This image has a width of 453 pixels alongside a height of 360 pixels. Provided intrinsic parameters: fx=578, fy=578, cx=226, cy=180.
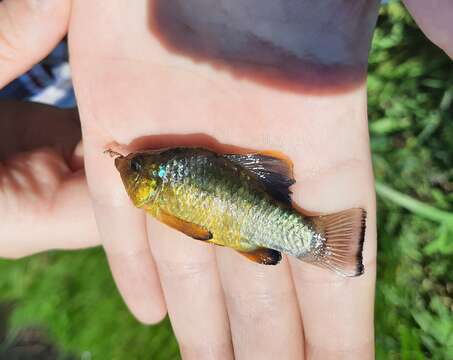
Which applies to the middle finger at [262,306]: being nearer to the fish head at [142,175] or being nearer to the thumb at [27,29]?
the fish head at [142,175]

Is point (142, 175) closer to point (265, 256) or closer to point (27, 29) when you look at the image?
point (265, 256)

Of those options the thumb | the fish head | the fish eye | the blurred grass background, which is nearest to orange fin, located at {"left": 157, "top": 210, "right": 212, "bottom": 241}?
the fish head

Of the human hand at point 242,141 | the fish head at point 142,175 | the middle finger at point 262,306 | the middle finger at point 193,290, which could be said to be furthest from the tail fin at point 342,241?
the fish head at point 142,175

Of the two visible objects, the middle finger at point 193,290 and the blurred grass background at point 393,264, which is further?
the blurred grass background at point 393,264

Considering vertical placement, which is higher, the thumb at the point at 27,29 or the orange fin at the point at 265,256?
the thumb at the point at 27,29

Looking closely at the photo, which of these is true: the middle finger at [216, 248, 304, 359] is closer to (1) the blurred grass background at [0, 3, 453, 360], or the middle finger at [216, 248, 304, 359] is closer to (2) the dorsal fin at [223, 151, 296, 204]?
(2) the dorsal fin at [223, 151, 296, 204]

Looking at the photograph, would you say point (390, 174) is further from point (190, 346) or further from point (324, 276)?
point (190, 346)

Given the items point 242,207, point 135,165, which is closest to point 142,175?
point 135,165
